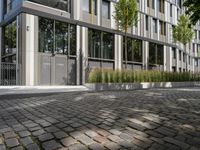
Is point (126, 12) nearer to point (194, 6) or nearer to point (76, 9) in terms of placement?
point (76, 9)

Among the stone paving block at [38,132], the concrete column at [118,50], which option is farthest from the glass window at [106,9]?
the stone paving block at [38,132]

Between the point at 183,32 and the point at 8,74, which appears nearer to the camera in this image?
the point at 8,74

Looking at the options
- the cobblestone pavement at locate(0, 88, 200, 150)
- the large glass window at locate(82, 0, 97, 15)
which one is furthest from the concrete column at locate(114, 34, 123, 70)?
the cobblestone pavement at locate(0, 88, 200, 150)

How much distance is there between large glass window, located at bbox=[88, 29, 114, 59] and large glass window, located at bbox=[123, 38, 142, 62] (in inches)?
123

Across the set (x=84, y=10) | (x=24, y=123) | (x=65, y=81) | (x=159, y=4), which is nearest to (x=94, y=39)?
(x=84, y=10)

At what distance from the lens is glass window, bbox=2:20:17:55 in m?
21.7

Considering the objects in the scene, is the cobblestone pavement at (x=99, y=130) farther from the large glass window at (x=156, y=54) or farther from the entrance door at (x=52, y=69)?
the large glass window at (x=156, y=54)

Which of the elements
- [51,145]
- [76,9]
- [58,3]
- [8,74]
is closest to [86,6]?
[76,9]

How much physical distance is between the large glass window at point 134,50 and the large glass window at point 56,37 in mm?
8479

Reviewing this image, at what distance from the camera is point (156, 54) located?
34.0 m

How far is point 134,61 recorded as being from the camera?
2966 cm

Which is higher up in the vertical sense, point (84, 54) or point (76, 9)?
point (76, 9)

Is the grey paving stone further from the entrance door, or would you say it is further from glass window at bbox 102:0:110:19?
glass window at bbox 102:0:110:19

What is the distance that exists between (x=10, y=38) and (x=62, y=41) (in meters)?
4.84
